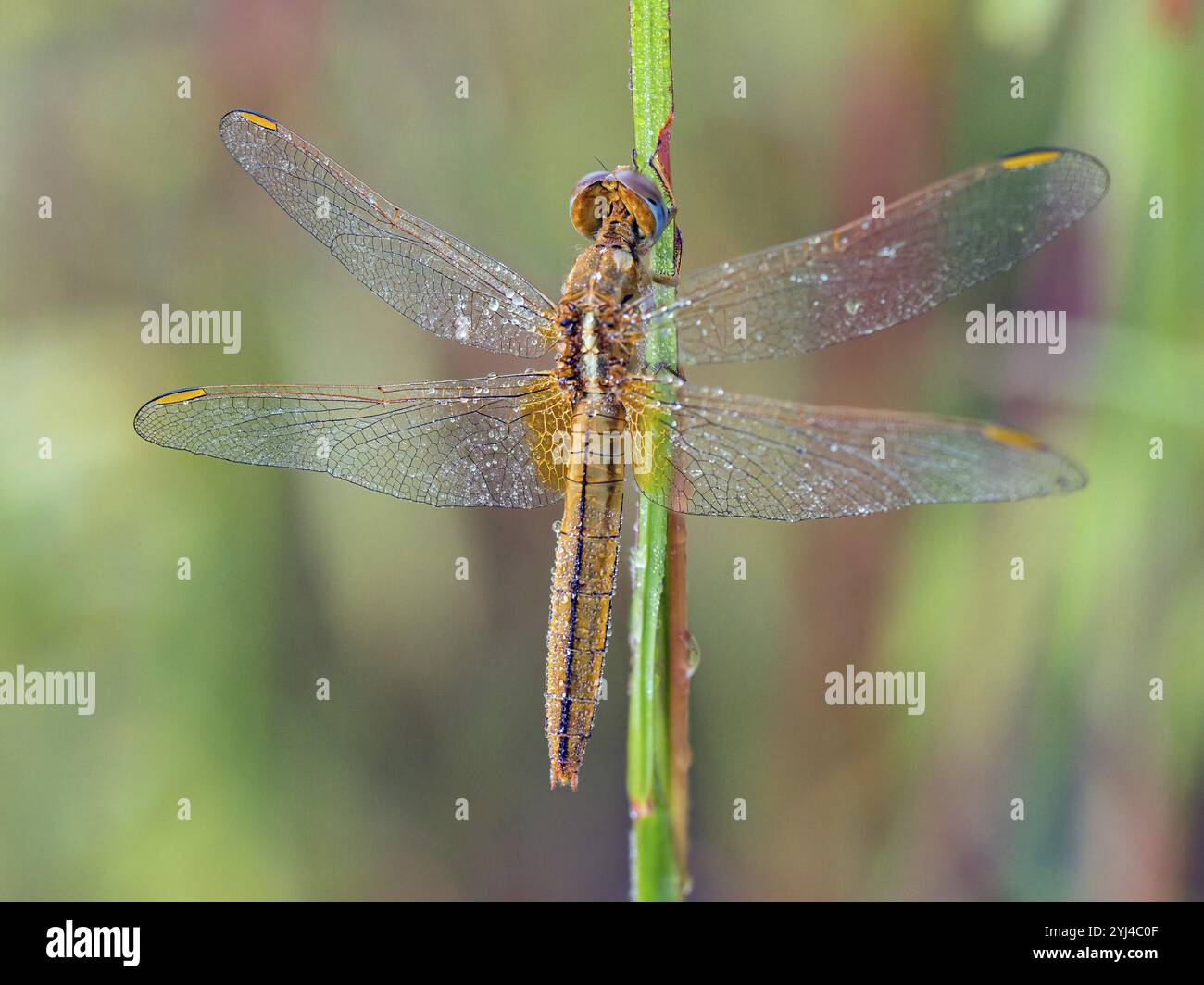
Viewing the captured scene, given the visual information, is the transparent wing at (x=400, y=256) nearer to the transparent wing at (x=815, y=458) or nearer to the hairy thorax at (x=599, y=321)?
the hairy thorax at (x=599, y=321)

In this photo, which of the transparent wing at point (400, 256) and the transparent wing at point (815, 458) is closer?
the transparent wing at point (815, 458)

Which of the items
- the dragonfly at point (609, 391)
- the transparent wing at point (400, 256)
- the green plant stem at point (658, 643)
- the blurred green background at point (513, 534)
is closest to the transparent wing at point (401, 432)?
the dragonfly at point (609, 391)

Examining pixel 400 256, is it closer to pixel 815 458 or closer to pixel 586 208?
pixel 586 208

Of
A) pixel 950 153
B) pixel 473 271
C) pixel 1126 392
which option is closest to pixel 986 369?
pixel 1126 392

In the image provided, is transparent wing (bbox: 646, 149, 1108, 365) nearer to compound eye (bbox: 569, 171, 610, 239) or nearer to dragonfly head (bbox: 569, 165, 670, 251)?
dragonfly head (bbox: 569, 165, 670, 251)

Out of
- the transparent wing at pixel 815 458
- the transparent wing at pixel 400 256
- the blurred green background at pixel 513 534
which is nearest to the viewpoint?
the transparent wing at pixel 815 458

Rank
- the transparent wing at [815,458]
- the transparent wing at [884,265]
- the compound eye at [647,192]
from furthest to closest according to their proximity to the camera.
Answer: the compound eye at [647,192] → the transparent wing at [884,265] → the transparent wing at [815,458]

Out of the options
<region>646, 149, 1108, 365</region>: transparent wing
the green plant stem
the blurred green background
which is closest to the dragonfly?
<region>646, 149, 1108, 365</region>: transparent wing

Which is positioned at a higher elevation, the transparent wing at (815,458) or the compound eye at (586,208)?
the compound eye at (586,208)
